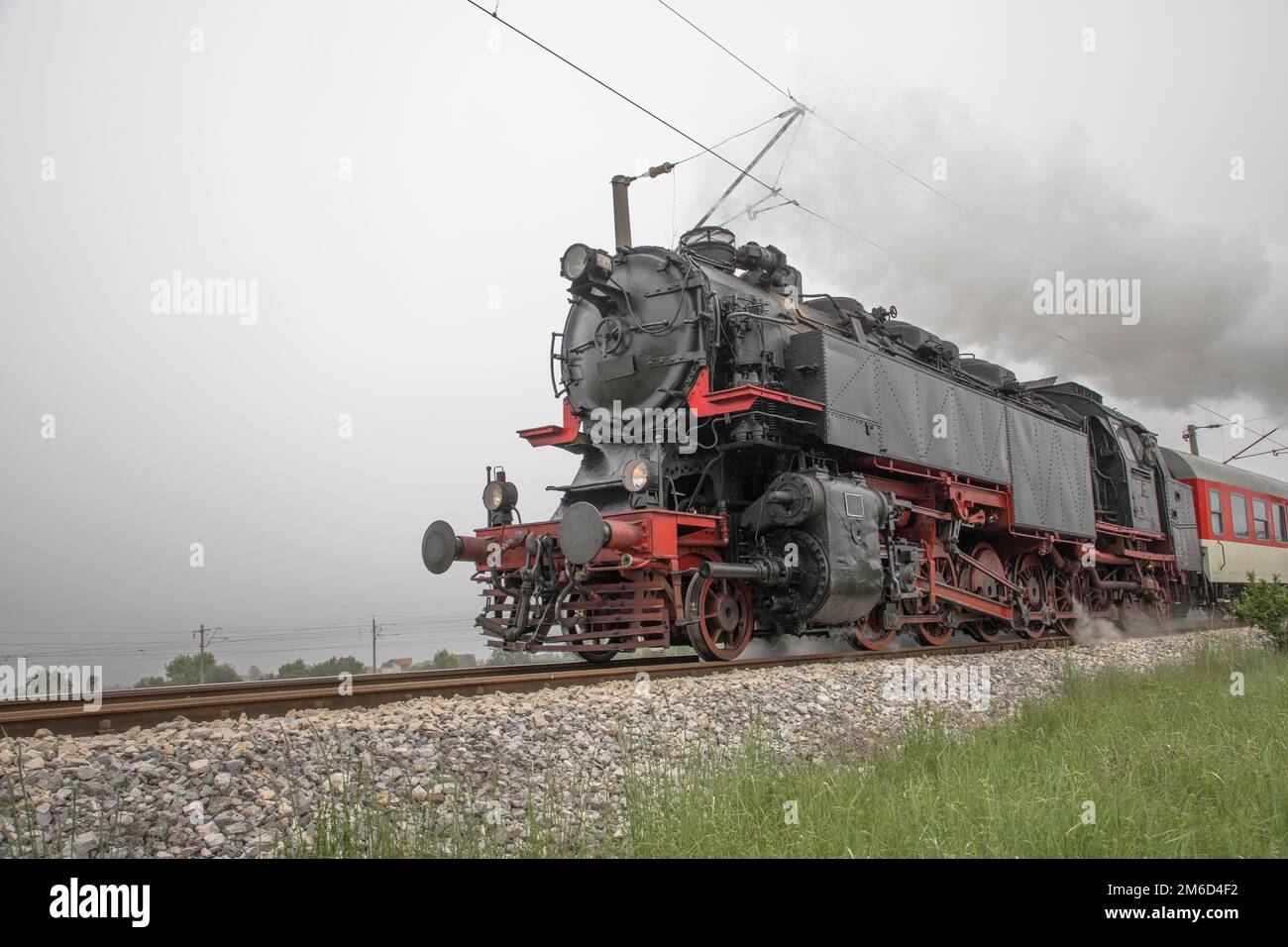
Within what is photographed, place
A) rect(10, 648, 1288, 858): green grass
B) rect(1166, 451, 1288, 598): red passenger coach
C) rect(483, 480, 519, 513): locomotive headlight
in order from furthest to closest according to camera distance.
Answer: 1. rect(1166, 451, 1288, 598): red passenger coach
2. rect(483, 480, 519, 513): locomotive headlight
3. rect(10, 648, 1288, 858): green grass

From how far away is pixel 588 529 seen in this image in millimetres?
6094

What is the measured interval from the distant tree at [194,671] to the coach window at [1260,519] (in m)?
18.2

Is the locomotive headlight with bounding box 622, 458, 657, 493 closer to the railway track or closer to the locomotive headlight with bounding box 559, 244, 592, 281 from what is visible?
the railway track

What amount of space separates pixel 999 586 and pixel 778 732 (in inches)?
277

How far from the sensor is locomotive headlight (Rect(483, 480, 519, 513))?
7797 mm

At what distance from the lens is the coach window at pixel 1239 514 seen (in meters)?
16.7

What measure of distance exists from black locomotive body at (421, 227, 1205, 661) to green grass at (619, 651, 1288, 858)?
237 centimetres

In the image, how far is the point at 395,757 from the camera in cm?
353

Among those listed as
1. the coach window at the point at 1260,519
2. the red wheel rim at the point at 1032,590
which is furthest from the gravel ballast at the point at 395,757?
the coach window at the point at 1260,519

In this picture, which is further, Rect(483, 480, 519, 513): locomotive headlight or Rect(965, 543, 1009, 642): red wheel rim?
Rect(965, 543, 1009, 642): red wheel rim

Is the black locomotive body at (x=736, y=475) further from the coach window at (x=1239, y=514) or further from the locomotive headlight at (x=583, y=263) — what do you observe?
the coach window at (x=1239, y=514)

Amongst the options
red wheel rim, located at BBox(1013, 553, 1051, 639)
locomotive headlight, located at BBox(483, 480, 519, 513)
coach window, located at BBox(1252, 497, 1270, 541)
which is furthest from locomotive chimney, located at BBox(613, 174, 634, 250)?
coach window, located at BBox(1252, 497, 1270, 541)

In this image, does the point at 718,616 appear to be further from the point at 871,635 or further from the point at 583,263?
the point at 583,263
